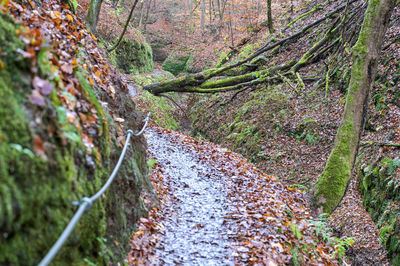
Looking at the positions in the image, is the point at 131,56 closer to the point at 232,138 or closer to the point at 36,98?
the point at 232,138

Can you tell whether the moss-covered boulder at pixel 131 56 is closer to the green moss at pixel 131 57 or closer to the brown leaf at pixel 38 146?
the green moss at pixel 131 57

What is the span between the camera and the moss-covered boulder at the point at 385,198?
6539 mm

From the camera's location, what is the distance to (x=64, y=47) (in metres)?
4.15

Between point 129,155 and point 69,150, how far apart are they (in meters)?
1.89

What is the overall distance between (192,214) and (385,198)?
519 cm

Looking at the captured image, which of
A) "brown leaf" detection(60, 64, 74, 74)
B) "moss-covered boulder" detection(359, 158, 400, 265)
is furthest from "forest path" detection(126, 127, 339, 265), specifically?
"brown leaf" detection(60, 64, 74, 74)

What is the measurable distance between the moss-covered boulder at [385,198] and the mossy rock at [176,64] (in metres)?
22.6

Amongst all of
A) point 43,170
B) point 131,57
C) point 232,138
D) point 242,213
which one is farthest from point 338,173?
point 131,57

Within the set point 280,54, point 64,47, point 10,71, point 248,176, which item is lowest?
point 248,176

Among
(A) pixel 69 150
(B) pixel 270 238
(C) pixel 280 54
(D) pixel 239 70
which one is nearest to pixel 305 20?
(C) pixel 280 54

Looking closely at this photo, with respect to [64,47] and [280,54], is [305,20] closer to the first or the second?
[280,54]

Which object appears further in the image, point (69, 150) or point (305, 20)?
point (305, 20)

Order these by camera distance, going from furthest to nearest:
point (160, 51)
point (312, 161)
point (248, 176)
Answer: point (160, 51)
point (312, 161)
point (248, 176)

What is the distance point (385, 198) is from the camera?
7.39 meters
